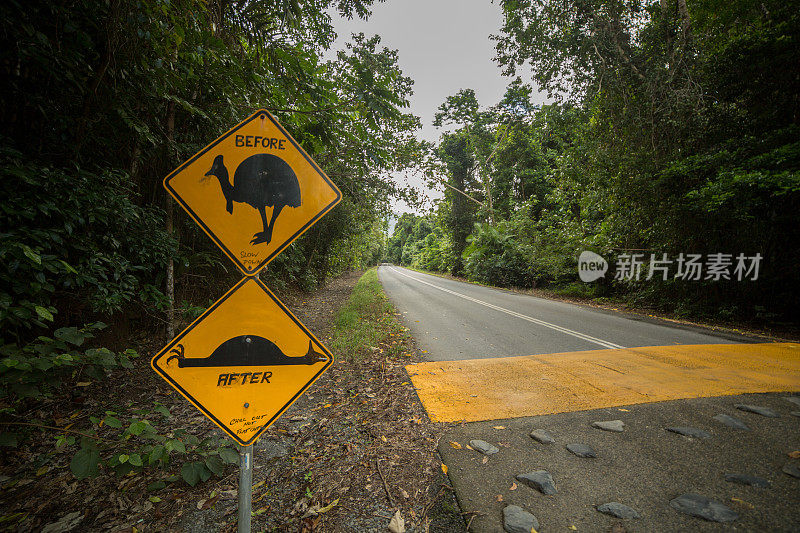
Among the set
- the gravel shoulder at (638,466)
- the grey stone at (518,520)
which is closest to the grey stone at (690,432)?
the gravel shoulder at (638,466)

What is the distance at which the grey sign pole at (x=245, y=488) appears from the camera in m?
1.37

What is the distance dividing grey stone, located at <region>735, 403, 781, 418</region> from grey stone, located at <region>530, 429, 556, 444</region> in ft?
6.63

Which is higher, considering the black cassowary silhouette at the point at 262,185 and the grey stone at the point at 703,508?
the black cassowary silhouette at the point at 262,185

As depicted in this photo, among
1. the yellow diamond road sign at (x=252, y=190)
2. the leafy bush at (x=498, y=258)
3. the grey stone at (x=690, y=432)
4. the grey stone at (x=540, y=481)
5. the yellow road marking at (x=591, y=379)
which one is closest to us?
the yellow diamond road sign at (x=252, y=190)

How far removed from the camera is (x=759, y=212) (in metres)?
6.57

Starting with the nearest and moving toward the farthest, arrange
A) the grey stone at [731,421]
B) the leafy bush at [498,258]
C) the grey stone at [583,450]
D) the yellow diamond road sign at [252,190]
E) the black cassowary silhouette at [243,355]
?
the black cassowary silhouette at [243,355]
the yellow diamond road sign at [252,190]
the grey stone at [583,450]
the grey stone at [731,421]
the leafy bush at [498,258]

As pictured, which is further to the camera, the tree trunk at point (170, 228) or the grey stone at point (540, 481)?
the tree trunk at point (170, 228)

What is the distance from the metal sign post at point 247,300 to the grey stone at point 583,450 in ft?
6.78

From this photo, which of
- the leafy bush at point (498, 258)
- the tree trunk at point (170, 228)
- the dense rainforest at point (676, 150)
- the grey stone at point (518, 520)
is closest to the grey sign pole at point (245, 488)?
the grey stone at point (518, 520)

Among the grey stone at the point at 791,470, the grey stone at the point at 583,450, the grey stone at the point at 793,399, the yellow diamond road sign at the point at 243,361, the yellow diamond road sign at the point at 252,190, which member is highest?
the yellow diamond road sign at the point at 252,190

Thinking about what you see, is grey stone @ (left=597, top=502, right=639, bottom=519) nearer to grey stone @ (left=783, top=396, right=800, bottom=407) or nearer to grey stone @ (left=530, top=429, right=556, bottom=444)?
grey stone @ (left=530, top=429, right=556, bottom=444)

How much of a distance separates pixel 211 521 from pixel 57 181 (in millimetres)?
2614

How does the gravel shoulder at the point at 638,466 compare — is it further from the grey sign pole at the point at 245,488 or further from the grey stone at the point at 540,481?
the grey sign pole at the point at 245,488

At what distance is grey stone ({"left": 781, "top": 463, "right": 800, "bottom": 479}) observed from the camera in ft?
6.27
